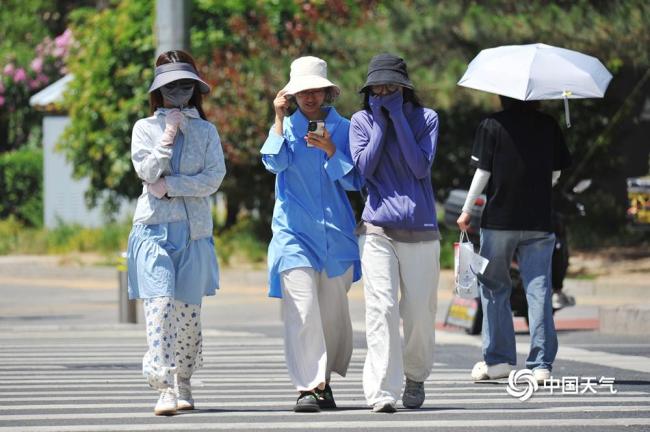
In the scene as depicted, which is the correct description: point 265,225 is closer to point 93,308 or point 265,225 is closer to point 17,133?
point 93,308

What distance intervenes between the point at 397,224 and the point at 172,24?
27.1 feet

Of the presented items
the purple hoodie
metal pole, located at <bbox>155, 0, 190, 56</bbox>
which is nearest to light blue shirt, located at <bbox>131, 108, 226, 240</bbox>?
the purple hoodie

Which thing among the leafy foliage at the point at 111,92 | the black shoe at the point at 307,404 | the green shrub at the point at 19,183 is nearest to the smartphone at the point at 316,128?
the black shoe at the point at 307,404

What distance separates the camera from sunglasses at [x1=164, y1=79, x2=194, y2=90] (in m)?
8.73

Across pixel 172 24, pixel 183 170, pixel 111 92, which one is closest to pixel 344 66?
pixel 111 92

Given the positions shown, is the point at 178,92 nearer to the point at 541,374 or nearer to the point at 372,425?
the point at 372,425

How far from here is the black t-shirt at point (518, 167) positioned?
988 cm

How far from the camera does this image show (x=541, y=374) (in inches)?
386

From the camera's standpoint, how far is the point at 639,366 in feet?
36.6

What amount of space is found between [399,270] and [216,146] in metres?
1.19

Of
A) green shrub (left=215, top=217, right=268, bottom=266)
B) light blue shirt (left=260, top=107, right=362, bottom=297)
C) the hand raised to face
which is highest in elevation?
the hand raised to face

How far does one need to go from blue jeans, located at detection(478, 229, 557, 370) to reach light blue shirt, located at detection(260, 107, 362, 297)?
5.10 ft

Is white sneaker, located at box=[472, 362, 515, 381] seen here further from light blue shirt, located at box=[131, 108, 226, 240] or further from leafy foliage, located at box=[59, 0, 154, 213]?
leafy foliage, located at box=[59, 0, 154, 213]

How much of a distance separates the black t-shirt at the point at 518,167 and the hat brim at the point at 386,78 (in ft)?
4.81
